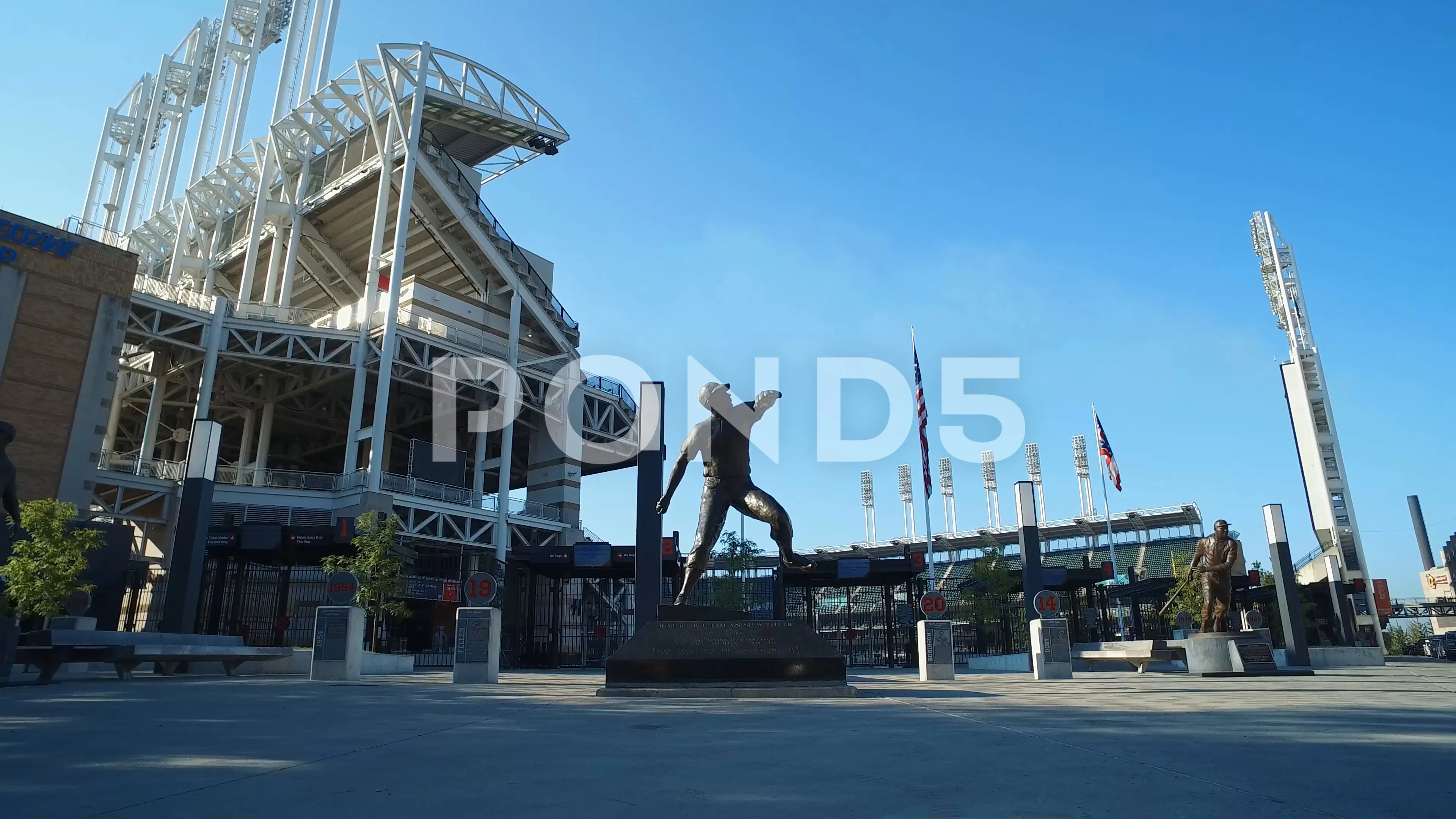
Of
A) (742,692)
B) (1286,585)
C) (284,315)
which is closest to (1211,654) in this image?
(1286,585)

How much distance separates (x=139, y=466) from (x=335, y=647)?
26338 millimetres

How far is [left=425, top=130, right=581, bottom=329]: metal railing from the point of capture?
143 ft

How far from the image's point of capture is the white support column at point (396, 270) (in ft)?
A: 120

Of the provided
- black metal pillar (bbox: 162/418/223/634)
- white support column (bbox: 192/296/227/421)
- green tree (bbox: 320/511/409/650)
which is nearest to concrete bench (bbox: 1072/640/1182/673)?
green tree (bbox: 320/511/409/650)

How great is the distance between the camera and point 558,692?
40.5 feet

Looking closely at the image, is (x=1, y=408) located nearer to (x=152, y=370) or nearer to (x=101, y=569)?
(x=101, y=569)

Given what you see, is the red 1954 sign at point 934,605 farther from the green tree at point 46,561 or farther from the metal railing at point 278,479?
the metal railing at point 278,479

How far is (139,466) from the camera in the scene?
35.9m

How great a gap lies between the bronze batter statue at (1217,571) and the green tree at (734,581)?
43.2 feet

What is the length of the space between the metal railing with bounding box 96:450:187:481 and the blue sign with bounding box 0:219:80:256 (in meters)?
8.54

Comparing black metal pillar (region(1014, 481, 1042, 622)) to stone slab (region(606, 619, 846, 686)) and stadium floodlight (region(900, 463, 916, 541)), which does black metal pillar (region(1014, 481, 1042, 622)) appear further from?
stadium floodlight (region(900, 463, 916, 541))

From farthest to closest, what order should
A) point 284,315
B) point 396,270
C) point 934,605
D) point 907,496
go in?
1. point 907,496
2. point 284,315
3. point 396,270
4. point 934,605

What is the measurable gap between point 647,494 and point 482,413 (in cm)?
2698

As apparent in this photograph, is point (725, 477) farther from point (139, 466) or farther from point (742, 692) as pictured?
point (139, 466)
